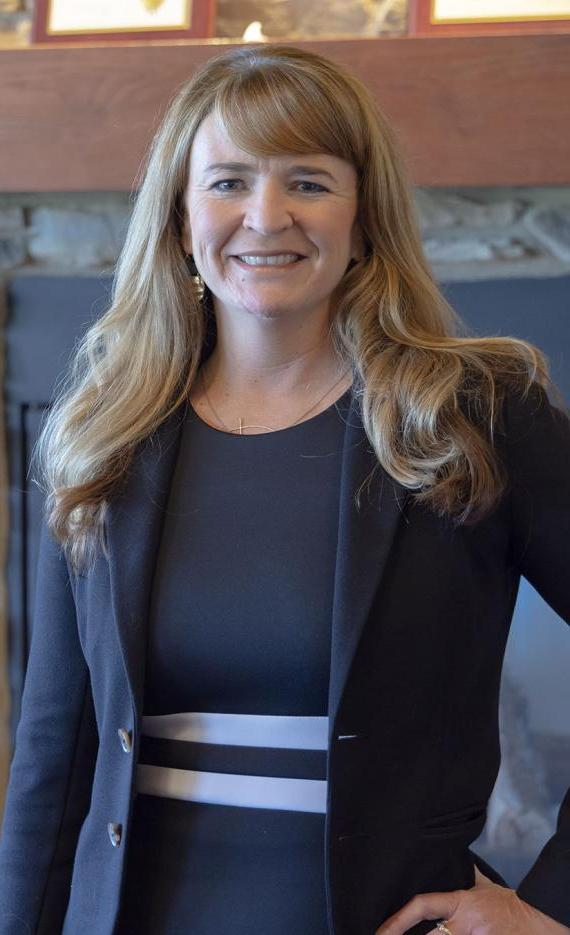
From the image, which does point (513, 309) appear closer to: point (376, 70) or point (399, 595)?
point (376, 70)

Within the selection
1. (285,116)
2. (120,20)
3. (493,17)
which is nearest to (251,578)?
(285,116)

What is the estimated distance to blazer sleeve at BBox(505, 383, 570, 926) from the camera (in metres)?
1.24

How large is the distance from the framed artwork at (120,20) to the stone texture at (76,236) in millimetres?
348

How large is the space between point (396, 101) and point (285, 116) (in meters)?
0.94

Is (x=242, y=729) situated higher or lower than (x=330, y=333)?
lower

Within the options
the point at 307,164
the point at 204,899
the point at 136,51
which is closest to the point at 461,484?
the point at 307,164

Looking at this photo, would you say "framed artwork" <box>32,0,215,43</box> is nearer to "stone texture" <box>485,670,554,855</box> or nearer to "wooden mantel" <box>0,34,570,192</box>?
"wooden mantel" <box>0,34,570,192</box>

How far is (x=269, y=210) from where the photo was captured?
1309 mm

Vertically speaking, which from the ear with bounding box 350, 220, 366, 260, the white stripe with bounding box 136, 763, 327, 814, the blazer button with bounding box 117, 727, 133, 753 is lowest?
the white stripe with bounding box 136, 763, 327, 814

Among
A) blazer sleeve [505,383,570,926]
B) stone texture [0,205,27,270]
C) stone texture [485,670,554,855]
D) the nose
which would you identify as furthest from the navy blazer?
stone texture [0,205,27,270]

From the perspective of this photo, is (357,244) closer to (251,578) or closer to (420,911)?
(251,578)

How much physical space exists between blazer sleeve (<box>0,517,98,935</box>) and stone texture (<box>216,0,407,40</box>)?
1.32 metres

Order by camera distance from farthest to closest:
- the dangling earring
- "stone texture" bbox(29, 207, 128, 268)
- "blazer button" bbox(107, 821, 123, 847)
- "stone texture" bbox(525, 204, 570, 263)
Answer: "stone texture" bbox(29, 207, 128, 268)
"stone texture" bbox(525, 204, 570, 263)
the dangling earring
"blazer button" bbox(107, 821, 123, 847)

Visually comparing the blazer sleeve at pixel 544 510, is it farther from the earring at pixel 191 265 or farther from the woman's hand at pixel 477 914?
the earring at pixel 191 265
